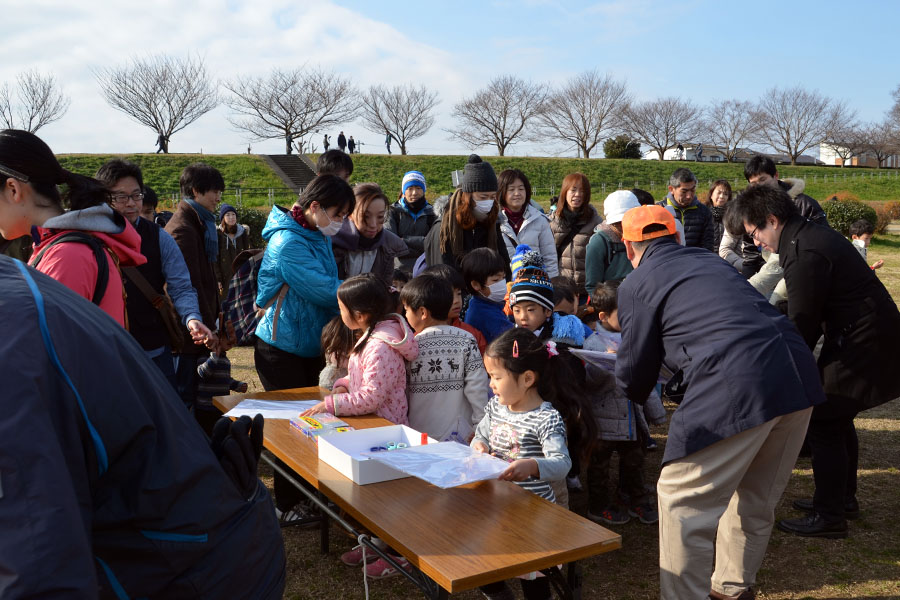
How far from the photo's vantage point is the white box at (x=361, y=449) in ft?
7.62

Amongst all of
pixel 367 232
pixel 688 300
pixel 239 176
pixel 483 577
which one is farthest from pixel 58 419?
pixel 239 176

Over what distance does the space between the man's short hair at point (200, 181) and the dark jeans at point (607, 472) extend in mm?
3009

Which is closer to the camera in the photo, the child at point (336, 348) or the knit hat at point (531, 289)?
the child at point (336, 348)

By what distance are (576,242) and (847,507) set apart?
254 cm

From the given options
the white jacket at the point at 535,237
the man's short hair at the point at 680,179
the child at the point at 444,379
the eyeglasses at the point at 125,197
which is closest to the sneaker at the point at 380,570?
the child at the point at 444,379

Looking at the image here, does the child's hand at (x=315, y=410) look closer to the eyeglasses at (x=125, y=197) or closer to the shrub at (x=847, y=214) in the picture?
the eyeglasses at (x=125, y=197)

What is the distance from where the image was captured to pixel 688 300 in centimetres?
247

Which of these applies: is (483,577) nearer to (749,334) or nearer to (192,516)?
(192,516)

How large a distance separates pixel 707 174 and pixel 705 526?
3745 cm

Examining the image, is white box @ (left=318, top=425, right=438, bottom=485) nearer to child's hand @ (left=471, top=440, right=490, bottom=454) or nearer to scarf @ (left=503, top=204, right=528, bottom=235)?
child's hand @ (left=471, top=440, right=490, bottom=454)

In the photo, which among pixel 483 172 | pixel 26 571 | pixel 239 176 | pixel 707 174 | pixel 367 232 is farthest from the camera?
pixel 707 174

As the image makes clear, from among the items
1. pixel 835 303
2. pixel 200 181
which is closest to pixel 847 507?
pixel 835 303

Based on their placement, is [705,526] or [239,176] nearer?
[705,526]

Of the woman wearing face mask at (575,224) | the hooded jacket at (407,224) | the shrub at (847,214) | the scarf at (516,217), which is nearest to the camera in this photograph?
the scarf at (516,217)
